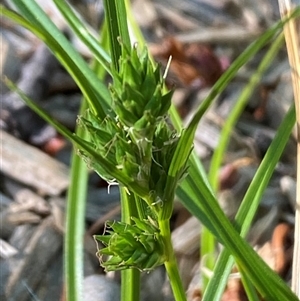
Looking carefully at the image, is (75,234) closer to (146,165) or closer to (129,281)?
(129,281)

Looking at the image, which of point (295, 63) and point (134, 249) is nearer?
point (134, 249)

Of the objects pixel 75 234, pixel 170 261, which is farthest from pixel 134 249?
pixel 75 234

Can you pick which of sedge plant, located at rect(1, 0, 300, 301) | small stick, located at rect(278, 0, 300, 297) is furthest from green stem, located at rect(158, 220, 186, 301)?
small stick, located at rect(278, 0, 300, 297)

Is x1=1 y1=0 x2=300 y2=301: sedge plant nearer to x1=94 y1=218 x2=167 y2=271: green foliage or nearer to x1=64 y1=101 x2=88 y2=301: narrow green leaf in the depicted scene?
x1=94 y1=218 x2=167 y2=271: green foliage

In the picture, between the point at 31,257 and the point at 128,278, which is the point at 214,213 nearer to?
the point at 128,278


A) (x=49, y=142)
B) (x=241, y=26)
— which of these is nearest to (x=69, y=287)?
(x=49, y=142)

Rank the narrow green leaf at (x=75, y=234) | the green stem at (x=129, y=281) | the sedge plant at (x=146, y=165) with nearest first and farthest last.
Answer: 1. the sedge plant at (x=146, y=165)
2. the green stem at (x=129, y=281)
3. the narrow green leaf at (x=75, y=234)

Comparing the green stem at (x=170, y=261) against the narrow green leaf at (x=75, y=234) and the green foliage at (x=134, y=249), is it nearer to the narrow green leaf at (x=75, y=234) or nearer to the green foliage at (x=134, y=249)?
the green foliage at (x=134, y=249)

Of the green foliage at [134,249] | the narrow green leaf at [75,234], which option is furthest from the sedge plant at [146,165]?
the narrow green leaf at [75,234]
